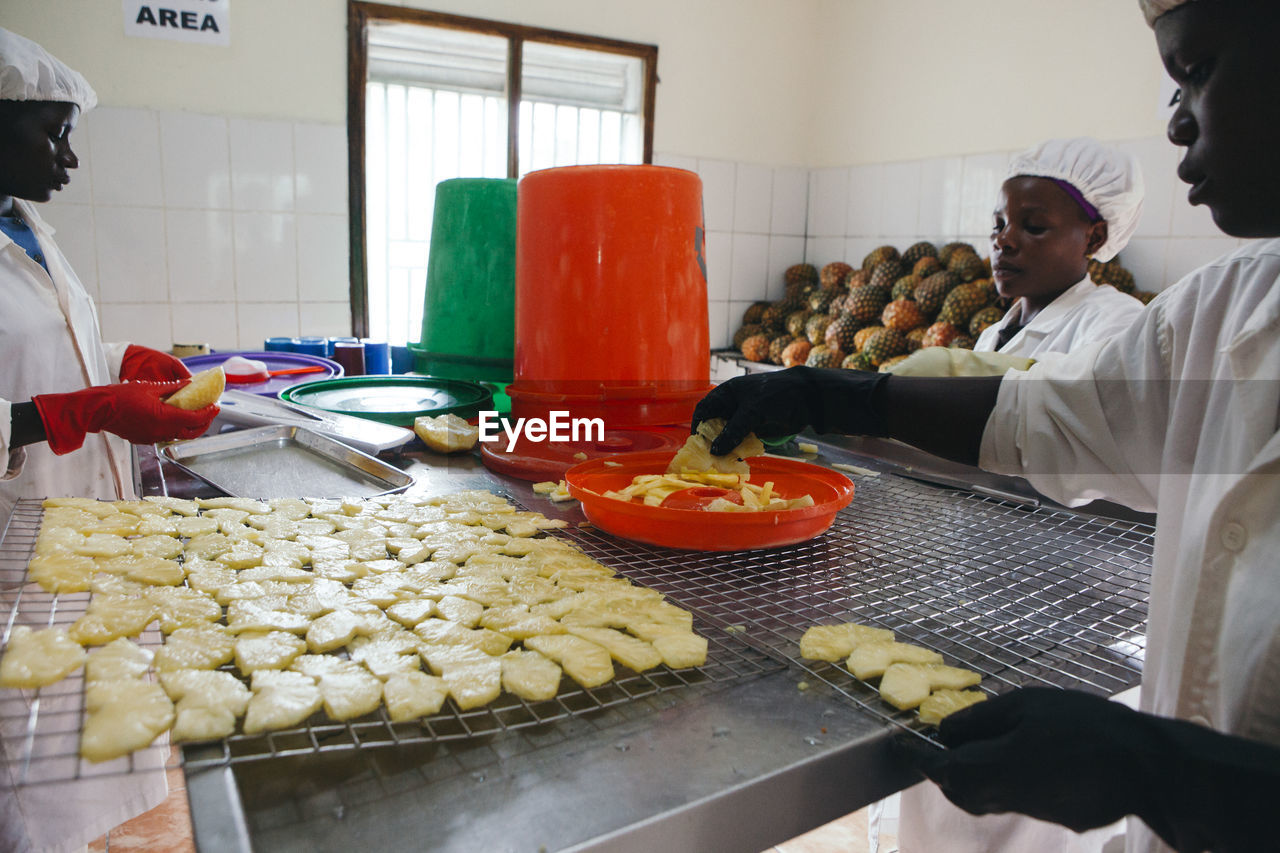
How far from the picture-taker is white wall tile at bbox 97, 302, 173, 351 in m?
3.77

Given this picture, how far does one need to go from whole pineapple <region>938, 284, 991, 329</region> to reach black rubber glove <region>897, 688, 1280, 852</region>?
3.38 meters

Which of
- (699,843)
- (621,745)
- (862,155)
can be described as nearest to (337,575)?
(621,745)

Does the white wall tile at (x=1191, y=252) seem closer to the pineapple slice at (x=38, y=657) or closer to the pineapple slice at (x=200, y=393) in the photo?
the pineapple slice at (x=200, y=393)

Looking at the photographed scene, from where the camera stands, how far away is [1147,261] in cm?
347

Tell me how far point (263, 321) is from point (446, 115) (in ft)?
5.02

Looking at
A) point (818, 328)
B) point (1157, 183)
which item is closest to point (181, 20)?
point (818, 328)

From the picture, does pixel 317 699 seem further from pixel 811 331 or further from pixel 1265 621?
pixel 811 331

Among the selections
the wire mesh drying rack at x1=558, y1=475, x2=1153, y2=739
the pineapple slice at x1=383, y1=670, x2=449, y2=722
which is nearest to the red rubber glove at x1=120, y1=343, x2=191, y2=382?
the wire mesh drying rack at x1=558, y1=475, x2=1153, y2=739

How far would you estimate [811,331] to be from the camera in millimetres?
4656

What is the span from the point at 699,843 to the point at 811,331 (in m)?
4.17

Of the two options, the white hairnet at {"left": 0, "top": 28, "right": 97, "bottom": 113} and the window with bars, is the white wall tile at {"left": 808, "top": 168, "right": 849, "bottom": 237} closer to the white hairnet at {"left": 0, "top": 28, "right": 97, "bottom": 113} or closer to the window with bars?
the window with bars

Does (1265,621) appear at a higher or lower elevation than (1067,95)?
lower

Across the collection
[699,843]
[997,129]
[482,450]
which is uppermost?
[997,129]

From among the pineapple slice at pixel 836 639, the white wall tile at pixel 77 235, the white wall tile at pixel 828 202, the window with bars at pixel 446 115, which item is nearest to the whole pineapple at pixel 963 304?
the white wall tile at pixel 828 202
